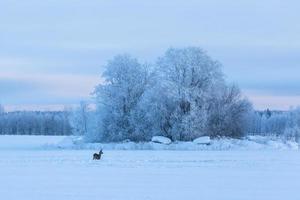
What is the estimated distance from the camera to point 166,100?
2507 inches

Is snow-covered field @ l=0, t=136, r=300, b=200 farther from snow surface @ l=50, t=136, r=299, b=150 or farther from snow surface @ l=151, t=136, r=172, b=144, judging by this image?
snow surface @ l=151, t=136, r=172, b=144

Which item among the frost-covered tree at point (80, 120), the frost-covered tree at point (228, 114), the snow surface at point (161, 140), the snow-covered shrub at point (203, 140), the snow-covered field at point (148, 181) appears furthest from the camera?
the frost-covered tree at point (80, 120)

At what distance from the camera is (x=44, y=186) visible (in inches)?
829

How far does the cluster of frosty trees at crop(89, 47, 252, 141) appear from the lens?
206 ft

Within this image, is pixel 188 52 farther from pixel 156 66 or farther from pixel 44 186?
pixel 44 186

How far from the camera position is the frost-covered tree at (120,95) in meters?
64.8

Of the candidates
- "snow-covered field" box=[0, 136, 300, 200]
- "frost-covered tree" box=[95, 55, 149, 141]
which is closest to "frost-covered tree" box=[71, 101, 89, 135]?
"frost-covered tree" box=[95, 55, 149, 141]

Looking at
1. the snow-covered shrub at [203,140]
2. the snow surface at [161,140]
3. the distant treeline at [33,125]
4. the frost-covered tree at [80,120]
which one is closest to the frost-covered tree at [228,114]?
the snow-covered shrub at [203,140]

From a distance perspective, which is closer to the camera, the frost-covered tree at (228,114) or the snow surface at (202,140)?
the snow surface at (202,140)

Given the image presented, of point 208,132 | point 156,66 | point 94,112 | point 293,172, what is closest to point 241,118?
point 208,132

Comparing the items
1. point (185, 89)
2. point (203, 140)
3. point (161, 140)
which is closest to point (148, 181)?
point (203, 140)

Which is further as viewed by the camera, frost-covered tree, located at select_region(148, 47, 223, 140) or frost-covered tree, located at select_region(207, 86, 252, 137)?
frost-covered tree, located at select_region(207, 86, 252, 137)

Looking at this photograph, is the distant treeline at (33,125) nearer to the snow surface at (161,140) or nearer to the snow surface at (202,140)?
the snow surface at (161,140)

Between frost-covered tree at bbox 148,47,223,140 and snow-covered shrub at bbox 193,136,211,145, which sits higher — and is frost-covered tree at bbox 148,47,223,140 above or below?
above
